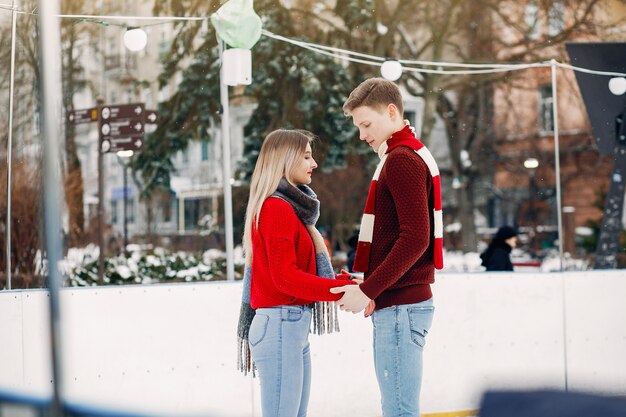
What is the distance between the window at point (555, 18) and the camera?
12438 millimetres

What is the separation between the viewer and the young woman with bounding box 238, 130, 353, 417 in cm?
278

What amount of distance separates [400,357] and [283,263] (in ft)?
1.45

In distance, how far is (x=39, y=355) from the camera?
4.31 meters

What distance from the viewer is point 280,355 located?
283 centimetres

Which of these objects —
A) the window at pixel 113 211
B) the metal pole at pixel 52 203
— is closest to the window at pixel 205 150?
the window at pixel 113 211

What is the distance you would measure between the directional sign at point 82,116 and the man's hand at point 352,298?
7.27 metres

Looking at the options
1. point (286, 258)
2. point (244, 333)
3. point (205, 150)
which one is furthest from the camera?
point (205, 150)

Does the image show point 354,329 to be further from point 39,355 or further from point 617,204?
point 617,204

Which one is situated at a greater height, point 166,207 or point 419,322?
point 166,207

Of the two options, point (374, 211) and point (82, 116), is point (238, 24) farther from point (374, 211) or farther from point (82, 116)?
point (82, 116)

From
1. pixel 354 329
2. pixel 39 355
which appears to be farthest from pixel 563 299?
pixel 39 355

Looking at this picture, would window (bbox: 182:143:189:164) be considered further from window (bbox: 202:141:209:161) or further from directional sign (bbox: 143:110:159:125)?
directional sign (bbox: 143:110:159:125)

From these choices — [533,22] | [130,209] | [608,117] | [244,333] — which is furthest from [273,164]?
[533,22]

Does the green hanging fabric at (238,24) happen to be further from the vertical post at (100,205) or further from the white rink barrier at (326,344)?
the vertical post at (100,205)
